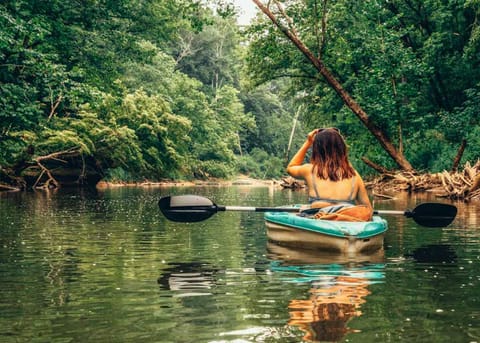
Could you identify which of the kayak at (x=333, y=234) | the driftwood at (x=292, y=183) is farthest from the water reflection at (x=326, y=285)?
the driftwood at (x=292, y=183)

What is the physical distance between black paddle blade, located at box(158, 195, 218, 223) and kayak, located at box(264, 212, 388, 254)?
4.34ft

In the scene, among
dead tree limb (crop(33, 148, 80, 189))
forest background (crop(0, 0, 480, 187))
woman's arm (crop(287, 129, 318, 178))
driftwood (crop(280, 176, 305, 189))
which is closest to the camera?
woman's arm (crop(287, 129, 318, 178))

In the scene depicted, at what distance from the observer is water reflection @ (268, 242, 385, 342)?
5.45 m

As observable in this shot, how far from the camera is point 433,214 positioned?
11.9m

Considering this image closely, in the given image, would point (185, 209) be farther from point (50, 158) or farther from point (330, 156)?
point (50, 158)

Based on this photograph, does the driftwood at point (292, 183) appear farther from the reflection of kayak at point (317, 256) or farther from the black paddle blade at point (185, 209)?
the reflection of kayak at point (317, 256)

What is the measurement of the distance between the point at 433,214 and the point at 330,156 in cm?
257

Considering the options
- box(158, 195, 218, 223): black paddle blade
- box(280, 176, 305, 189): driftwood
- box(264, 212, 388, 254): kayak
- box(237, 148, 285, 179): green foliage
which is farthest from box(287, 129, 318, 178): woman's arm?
box(237, 148, 285, 179): green foliage

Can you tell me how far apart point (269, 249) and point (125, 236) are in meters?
3.10

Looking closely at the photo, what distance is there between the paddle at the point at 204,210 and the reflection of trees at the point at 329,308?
4047 mm

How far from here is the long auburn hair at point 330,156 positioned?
10227mm

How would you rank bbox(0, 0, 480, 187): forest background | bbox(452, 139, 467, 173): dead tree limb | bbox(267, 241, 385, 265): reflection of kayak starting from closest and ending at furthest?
bbox(267, 241, 385, 265): reflection of kayak
bbox(0, 0, 480, 187): forest background
bbox(452, 139, 467, 173): dead tree limb

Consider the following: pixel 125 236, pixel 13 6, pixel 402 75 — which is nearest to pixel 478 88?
pixel 402 75

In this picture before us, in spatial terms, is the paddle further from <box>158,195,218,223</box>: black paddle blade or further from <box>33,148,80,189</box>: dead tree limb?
<box>33,148,80,189</box>: dead tree limb
